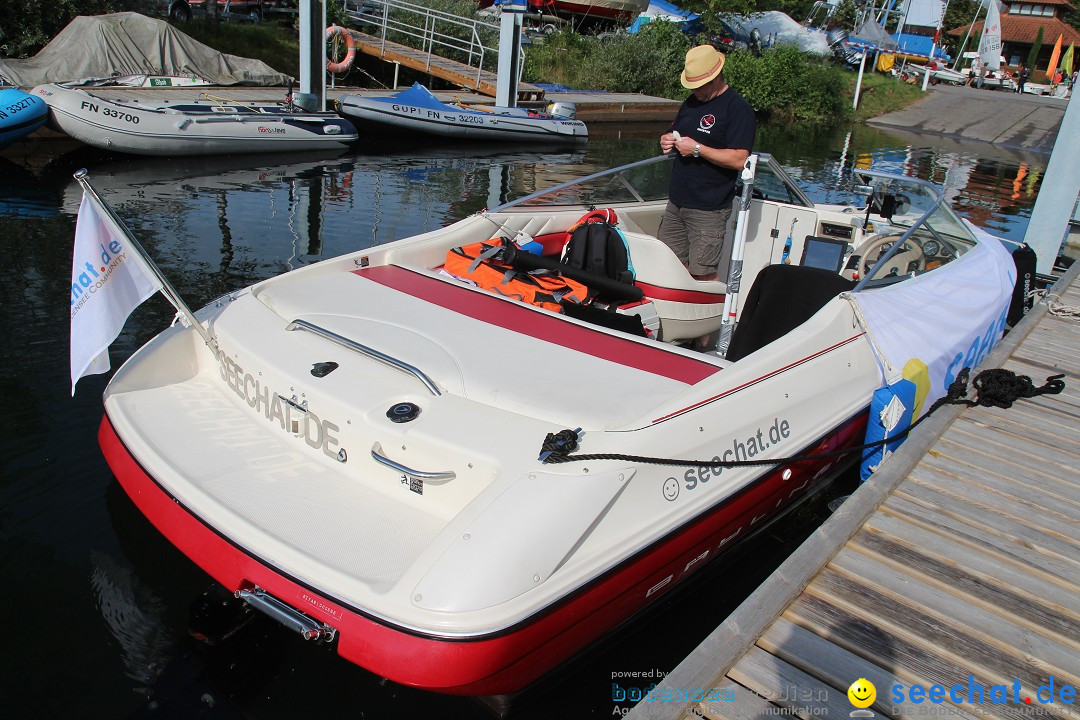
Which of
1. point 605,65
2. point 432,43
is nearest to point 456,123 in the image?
point 432,43

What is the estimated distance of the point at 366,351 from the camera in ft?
9.98

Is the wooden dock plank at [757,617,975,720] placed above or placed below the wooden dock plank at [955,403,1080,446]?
below

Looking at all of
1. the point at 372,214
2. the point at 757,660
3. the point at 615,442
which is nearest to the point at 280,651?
the point at 615,442

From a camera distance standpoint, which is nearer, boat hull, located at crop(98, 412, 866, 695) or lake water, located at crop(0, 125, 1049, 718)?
boat hull, located at crop(98, 412, 866, 695)

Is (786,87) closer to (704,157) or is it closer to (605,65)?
(605,65)

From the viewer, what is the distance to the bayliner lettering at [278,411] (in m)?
2.85

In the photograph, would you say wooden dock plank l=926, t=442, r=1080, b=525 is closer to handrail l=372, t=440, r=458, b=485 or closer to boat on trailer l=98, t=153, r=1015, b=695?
boat on trailer l=98, t=153, r=1015, b=695

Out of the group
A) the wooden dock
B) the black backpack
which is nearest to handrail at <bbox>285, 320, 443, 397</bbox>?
the wooden dock

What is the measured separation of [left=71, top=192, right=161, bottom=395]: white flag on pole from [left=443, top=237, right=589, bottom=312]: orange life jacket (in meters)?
1.54

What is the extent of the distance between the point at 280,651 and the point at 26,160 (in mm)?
11358

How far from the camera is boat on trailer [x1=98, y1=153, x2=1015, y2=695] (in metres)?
2.31

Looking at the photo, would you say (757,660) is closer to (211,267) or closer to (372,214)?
(211,267)

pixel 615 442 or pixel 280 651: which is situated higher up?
pixel 615 442

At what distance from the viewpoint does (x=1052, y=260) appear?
7.91 m
